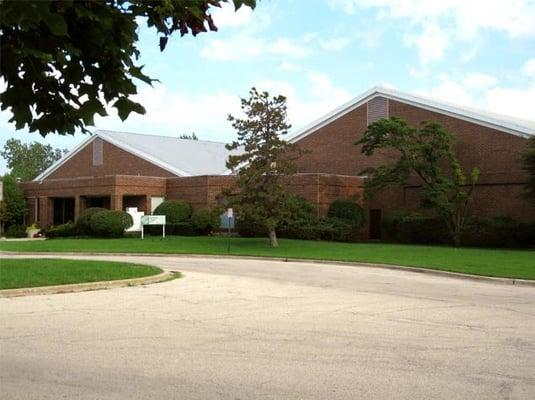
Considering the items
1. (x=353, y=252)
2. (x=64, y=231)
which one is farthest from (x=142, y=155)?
(x=353, y=252)

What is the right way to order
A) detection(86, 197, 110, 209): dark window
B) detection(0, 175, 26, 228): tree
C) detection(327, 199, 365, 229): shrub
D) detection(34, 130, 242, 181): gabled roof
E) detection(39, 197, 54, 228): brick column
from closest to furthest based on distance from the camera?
detection(327, 199, 365, 229): shrub, detection(0, 175, 26, 228): tree, detection(86, 197, 110, 209): dark window, detection(39, 197, 54, 228): brick column, detection(34, 130, 242, 181): gabled roof

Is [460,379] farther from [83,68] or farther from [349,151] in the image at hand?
[349,151]

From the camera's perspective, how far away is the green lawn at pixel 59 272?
45.5 feet

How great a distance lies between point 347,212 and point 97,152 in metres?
26.4

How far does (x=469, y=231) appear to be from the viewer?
32938 millimetres

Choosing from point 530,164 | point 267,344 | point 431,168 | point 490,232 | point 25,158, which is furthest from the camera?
point 25,158

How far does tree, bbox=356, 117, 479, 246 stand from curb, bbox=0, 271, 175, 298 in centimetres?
1971

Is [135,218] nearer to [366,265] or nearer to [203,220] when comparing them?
[203,220]

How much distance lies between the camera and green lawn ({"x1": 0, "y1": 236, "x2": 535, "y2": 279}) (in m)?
20.2

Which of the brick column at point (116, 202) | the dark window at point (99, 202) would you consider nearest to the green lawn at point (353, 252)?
the brick column at point (116, 202)

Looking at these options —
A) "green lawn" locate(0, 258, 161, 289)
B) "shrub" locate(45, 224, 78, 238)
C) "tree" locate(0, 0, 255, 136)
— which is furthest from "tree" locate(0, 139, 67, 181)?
"tree" locate(0, 0, 255, 136)

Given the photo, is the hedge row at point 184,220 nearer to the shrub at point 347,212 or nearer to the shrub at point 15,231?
the shrub at point 347,212

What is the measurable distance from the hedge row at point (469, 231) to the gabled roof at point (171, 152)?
58.8ft

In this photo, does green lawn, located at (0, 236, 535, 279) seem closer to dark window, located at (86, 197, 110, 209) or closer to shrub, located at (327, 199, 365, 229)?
shrub, located at (327, 199, 365, 229)
